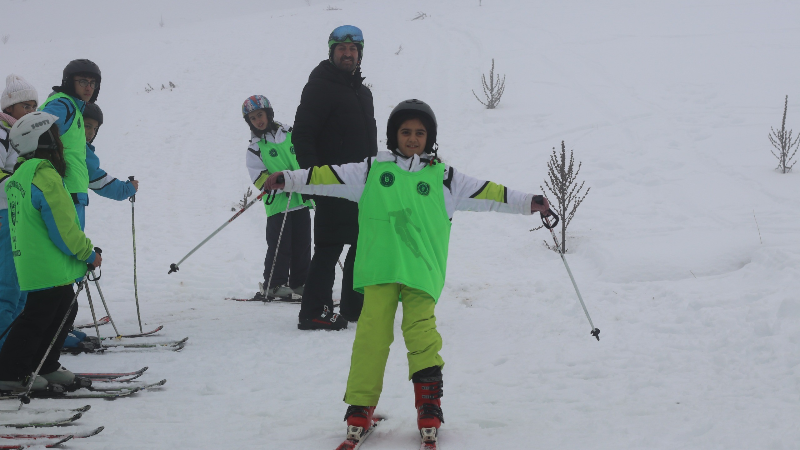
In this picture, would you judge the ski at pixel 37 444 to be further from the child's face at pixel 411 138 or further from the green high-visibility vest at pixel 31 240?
the child's face at pixel 411 138

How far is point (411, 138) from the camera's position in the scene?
3.27 metres

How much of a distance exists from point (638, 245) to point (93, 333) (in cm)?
510

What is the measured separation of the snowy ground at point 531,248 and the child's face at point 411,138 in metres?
1.39

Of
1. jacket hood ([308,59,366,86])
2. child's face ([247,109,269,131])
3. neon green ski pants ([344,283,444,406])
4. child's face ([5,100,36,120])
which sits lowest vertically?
neon green ski pants ([344,283,444,406])

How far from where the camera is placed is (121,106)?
47.4 ft

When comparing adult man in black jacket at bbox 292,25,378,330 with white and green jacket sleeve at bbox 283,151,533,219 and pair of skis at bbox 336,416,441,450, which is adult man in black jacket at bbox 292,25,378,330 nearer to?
white and green jacket sleeve at bbox 283,151,533,219

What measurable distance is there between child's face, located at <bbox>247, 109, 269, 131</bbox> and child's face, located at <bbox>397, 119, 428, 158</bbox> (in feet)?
10.3

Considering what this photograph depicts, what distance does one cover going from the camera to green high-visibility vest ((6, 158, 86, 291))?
3.52 meters

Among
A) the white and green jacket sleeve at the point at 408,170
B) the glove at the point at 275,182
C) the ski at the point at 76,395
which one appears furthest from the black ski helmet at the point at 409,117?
the ski at the point at 76,395

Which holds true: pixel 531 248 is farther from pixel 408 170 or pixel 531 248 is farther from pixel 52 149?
pixel 52 149

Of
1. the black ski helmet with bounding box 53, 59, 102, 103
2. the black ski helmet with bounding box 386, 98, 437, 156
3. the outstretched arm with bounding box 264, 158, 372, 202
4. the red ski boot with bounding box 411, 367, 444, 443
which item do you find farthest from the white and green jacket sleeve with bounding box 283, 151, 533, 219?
the black ski helmet with bounding box 53, 59, 102, 103

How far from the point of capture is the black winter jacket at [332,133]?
4.85 metres

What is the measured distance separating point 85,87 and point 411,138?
109 inches

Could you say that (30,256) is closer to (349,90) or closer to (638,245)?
(349,90)
